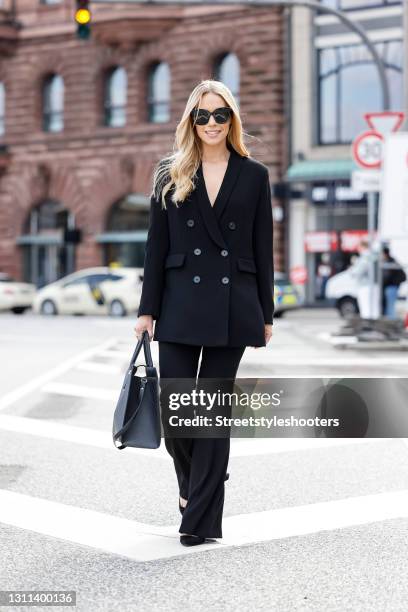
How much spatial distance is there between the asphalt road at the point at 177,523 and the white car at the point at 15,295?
22.0 meters

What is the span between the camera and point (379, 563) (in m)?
4.50

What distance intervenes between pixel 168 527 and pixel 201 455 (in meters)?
0.58

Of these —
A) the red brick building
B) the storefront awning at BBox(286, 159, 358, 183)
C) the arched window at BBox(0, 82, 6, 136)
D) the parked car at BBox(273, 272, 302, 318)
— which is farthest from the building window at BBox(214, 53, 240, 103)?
the parked car at BBox(273, 272, 302, 318)

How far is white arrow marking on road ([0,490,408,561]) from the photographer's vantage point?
15.8ft

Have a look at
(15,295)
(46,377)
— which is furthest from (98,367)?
(15,295)

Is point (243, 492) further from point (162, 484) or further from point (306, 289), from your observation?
point (306, 289)

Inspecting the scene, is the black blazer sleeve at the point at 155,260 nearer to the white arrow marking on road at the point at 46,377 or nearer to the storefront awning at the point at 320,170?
the white arrow marking on road at the point at 46,377

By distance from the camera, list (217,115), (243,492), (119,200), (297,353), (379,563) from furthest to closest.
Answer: (119,200) < (297,353) < (243,492) < (217,115) < (379,563)

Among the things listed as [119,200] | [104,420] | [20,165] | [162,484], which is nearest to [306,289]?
[119,200]

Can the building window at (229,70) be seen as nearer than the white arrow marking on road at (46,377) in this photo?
No

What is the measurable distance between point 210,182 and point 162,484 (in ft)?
7.05

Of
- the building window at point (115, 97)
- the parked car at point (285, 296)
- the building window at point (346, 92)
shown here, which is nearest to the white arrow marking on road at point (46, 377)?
the parked car at point (285, 296)

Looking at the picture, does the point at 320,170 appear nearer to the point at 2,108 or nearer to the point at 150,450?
the point at 2,108

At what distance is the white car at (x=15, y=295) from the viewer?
104 ft
